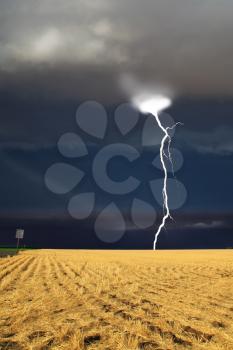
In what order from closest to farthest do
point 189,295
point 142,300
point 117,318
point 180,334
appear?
point 180,334 < point 117,318 < point 142,300 < point 189,295

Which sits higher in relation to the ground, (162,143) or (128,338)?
(162,143)

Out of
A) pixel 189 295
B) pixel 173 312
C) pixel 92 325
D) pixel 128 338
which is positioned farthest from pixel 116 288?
pixel 128 338

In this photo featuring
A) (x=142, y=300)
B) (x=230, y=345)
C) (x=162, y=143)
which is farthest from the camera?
(x=162, y=143)

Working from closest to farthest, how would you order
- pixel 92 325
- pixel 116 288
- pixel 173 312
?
1. pixel 92 325
2. pixel 173 312
3. pixel 116 288

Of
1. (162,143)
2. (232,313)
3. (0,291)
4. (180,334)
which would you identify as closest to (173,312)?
(232,313)

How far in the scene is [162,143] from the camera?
53281 mm

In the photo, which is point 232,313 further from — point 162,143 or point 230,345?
point 162,143

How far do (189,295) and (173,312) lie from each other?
4.08 meters

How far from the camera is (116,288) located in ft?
54.5

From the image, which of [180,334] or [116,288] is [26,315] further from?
[116,288]

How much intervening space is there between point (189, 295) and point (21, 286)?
269 inches

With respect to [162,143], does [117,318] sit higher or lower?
lower

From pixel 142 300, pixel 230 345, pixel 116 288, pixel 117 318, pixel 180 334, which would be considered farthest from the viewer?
pixel 116 288

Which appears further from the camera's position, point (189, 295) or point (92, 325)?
point (189, 295)
